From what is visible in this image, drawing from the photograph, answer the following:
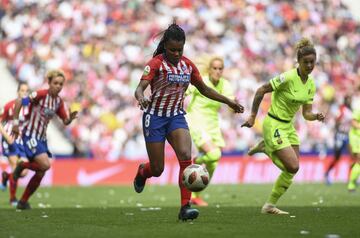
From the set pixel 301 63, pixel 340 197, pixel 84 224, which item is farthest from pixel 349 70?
pixel 84 224

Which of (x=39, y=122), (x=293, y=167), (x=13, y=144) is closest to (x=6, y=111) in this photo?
(x=13, y=144)

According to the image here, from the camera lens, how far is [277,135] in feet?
39.7

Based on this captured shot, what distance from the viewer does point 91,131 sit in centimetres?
2717

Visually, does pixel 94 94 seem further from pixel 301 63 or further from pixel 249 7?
pixel 301 63

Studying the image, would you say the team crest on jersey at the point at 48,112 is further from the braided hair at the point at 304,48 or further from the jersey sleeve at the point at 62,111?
the braided hair at the point at 304,48

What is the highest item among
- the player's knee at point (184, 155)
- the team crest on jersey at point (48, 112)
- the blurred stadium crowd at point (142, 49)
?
the blurred stadium crowd at point (142, 49)

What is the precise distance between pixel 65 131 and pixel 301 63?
1632 cm

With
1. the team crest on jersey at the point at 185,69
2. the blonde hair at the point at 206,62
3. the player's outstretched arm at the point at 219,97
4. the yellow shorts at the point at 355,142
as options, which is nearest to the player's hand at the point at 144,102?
the team crest on jersey at the point at 185,69

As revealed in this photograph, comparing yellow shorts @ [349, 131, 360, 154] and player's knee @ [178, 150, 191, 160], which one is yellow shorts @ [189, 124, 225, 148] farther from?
yellow shorts @ [349, 131, 360, 154]

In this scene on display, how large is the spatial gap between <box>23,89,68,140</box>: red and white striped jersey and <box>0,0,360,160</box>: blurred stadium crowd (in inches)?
466

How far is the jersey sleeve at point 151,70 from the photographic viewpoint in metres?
10.8

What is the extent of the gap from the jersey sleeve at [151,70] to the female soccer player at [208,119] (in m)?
4.68

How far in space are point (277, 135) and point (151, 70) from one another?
2273 millimetres

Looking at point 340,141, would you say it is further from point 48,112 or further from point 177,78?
→ point 177,78
